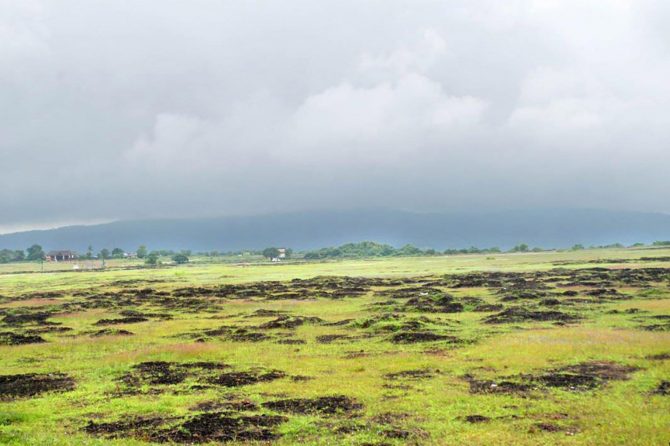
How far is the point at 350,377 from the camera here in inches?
1126

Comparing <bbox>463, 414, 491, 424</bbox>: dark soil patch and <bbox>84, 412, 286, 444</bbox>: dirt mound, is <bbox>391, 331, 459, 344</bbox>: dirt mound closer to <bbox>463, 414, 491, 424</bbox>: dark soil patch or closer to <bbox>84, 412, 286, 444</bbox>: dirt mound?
<bbox>463, 414, 491, 424</bbox>: dark soil patch

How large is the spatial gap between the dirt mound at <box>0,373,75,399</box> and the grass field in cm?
11

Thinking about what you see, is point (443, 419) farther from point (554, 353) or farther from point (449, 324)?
point (449, 324)

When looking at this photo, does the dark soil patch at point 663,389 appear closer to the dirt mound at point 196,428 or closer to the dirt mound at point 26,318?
the dirt mound at point 196,428

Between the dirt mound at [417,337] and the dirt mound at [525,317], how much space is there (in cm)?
870

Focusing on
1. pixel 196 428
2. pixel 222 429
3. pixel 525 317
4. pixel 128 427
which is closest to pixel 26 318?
pixel 128 427

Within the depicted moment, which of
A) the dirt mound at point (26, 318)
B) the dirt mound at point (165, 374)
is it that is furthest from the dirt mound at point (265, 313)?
the dirt mound at point (165, 374)

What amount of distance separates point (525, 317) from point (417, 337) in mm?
13632

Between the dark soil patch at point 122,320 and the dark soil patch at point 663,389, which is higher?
the dark soil patch at point 663,389

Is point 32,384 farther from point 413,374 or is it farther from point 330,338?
point 330,338

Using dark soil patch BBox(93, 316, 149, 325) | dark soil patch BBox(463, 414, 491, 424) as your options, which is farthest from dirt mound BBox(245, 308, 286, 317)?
dark soil patch BBox(463, 414, 491, 424)

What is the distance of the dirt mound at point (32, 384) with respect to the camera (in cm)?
2682

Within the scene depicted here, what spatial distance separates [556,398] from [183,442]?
14849 millimetres

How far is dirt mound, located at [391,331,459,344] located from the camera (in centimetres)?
3875
